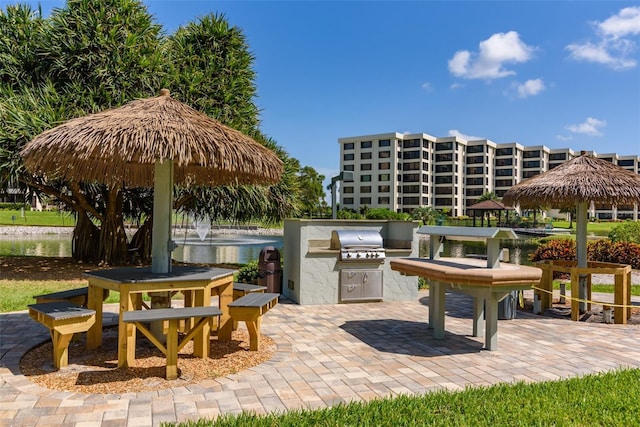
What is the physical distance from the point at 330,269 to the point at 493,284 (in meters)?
3.68

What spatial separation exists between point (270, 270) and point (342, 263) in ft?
4.92

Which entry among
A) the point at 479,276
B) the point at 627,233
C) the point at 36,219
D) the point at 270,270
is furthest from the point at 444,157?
the point at 479,276

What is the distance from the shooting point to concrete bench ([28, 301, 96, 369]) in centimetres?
402

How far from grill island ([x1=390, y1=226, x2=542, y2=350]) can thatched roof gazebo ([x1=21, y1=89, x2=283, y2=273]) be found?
7.46 feet

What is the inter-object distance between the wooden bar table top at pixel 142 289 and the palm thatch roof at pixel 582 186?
5.58 m

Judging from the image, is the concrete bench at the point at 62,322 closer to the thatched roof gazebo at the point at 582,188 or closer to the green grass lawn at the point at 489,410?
the green grass lawn at the point at 489,410

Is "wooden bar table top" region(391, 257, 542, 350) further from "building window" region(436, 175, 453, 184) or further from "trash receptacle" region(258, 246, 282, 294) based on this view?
"building window" region(436, 175, 453, 184)

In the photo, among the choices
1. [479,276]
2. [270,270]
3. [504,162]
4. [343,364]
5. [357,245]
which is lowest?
[343,364]

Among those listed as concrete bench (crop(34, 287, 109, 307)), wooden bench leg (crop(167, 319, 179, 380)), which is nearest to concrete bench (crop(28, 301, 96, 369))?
concrete bench (crop(34, 287, 109, 307))

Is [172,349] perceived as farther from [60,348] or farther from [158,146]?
[158,146]

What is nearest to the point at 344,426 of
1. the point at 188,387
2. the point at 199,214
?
the point at 188,387

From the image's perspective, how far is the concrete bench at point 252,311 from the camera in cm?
461

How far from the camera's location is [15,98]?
431 inches

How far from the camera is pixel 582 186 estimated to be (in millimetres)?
7113
